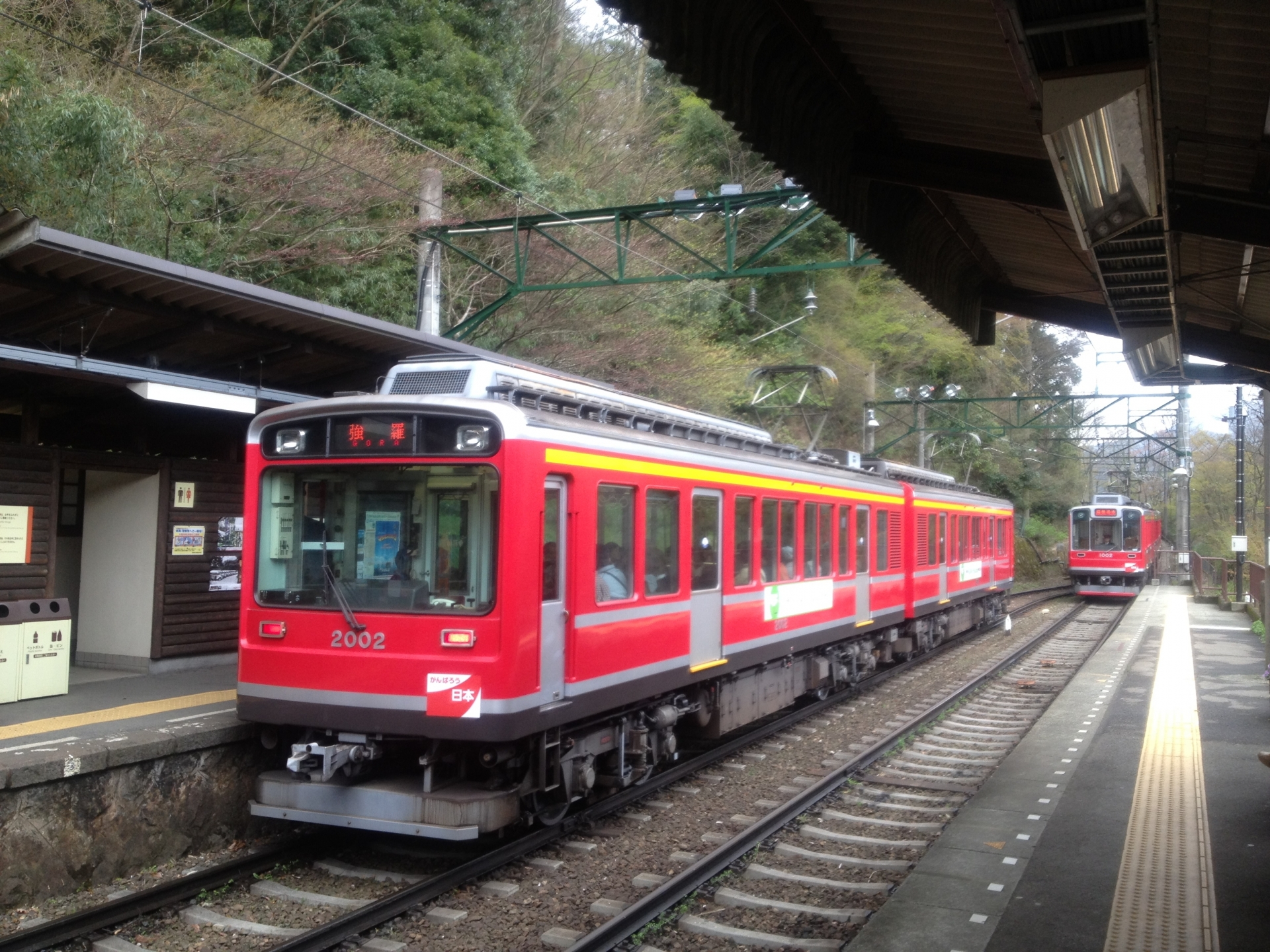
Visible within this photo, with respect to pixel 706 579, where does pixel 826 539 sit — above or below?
above

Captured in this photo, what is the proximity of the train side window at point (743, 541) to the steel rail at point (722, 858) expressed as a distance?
1716mm

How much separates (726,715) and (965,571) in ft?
34.2

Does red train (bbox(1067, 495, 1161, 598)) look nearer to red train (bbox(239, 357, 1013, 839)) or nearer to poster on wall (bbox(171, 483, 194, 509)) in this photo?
red train (bbox(239, 357, 1013, 839))

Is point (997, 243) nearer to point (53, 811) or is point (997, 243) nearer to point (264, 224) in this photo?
point (53, 811)

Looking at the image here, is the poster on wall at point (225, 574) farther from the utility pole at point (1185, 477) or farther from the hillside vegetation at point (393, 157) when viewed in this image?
the utility pole at point (1185, 477)

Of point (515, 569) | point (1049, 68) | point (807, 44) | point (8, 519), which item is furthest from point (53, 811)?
point (1049, 68)

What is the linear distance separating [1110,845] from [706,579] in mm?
3283

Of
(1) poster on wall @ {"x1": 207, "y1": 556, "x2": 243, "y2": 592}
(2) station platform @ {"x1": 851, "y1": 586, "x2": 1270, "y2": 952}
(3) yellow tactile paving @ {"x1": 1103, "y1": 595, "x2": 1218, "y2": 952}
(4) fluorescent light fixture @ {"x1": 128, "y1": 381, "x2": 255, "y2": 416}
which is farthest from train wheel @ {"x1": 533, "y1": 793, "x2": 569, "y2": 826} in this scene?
(1) poster on wall @ {"x1": 207, "y1": 556, "x2": 243, "y2": 592}

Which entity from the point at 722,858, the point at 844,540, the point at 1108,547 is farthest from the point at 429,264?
the point at 1108,547

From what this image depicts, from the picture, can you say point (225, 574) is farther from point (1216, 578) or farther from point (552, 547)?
point (1216, 578)

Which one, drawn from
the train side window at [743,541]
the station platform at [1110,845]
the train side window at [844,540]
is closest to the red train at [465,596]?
the train side window at [743,541]

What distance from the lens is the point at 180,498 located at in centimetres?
941

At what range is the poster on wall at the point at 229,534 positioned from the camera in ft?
32.1

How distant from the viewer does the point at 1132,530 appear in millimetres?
28422
